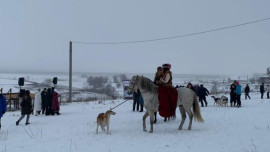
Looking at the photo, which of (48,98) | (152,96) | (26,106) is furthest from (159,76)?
(48,98)

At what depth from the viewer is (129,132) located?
9.72 m

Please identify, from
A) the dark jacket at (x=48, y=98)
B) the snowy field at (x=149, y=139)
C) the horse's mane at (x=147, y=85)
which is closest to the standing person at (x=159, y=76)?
the horse's mane at (x=147, y=85)

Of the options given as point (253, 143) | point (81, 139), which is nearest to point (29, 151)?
point (81, 139)

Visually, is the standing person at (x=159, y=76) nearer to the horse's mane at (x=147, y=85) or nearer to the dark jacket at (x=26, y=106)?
the horse's mane at (x=147, y=85)

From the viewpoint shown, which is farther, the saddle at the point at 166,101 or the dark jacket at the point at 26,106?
the dark jacket at the point at 26,106

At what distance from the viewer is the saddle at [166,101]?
380 inches

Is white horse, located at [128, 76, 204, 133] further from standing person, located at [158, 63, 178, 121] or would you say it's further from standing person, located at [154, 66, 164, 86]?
standing person, located at [154, 66, 164, 86]

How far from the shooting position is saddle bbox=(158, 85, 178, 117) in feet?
31.7

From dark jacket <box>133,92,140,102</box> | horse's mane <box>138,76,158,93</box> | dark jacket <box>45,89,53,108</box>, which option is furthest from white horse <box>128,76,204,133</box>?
dark jacket <box>45,89,53,108</box>

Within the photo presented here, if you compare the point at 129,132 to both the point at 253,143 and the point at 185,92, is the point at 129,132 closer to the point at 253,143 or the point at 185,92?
the point at 185,92

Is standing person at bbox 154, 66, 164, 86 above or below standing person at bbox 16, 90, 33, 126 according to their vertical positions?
above

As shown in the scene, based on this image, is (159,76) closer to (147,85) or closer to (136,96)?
(147,85)

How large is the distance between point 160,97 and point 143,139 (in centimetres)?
185

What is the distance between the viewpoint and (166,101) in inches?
380
